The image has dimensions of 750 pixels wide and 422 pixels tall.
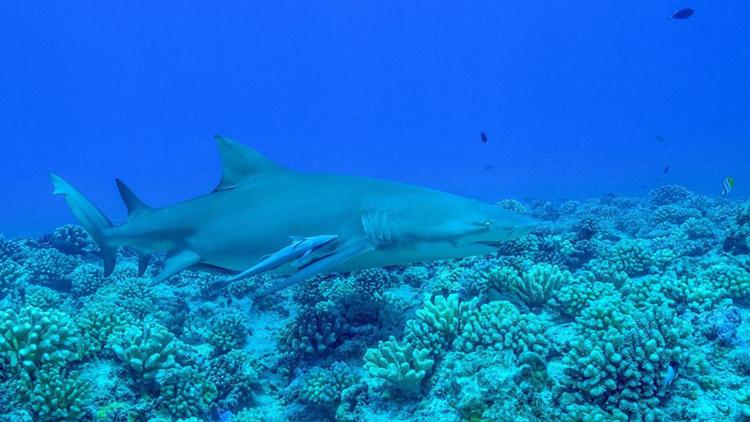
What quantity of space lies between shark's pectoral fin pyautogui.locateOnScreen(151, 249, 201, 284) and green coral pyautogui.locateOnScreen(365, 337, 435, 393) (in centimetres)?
259

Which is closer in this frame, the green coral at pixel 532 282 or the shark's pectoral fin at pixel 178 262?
the shark's pectoral fin at pixel 178 262

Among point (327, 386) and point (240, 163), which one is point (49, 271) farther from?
point (327, 386)

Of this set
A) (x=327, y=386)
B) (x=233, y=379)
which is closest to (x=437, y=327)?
(x=327, y=386)

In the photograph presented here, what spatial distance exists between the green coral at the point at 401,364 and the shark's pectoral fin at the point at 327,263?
41.3 inches

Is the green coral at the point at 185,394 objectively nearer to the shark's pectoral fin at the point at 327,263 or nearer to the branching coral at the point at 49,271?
the shark's pectoral fin at the point at 327,263

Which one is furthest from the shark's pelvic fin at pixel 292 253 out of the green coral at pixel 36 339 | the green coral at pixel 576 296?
the green coral at pixel 576 296

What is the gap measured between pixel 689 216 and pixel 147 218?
14.8 metres

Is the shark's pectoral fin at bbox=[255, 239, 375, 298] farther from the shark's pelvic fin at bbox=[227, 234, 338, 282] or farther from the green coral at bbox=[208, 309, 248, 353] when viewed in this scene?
the green coral at bbox=[208, 309, 248, 353]

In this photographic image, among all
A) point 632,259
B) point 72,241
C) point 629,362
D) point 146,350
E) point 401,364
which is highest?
point 72,241

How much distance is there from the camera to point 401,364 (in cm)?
427

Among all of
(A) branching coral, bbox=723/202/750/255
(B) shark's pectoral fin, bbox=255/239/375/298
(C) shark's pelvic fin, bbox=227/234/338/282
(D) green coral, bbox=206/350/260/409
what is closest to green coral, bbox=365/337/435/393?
(B) shark's pectoral fin, bbox=255/239/375/298

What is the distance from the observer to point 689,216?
13359 millimetres

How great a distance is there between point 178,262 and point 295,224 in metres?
1.77

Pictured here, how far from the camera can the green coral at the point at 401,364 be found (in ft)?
13.8
